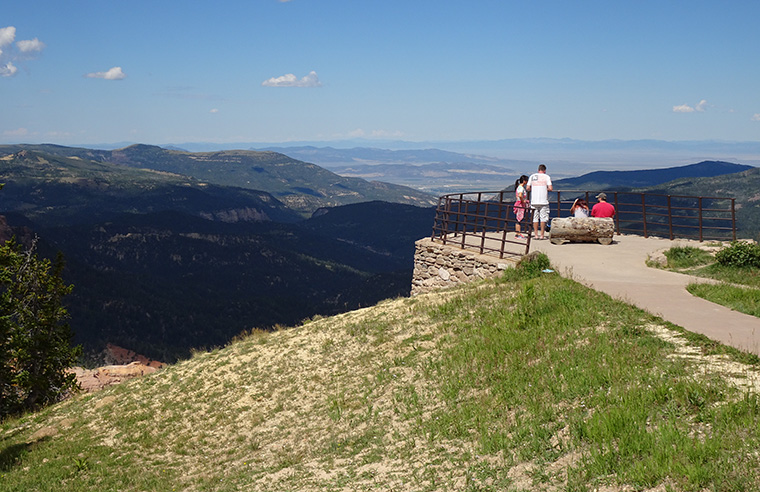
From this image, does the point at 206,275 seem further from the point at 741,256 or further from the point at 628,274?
the point at 741,256

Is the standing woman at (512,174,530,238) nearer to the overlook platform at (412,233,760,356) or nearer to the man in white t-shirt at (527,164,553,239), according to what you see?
the man in white t-shirt at (527,164,553,239)

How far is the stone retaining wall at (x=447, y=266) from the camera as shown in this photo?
57.8ft

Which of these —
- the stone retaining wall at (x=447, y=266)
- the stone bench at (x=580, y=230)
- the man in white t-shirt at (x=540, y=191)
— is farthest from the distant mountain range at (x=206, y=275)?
the stone bench at (x=580, y=230)

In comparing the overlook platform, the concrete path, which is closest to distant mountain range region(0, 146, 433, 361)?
the overlook platform

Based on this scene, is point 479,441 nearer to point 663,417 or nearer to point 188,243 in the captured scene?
point 663,417

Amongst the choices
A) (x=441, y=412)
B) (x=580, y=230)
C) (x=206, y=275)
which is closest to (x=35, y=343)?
(x=441, y=412)

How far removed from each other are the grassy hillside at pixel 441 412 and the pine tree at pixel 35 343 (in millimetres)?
6732

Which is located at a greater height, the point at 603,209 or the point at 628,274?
the point at 603,209

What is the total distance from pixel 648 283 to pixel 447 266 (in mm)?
7124

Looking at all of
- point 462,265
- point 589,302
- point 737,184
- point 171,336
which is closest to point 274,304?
point 171,336

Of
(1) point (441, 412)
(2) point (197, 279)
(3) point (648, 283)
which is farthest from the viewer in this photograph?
(2) point (197, 279)

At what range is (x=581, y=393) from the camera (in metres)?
8.00

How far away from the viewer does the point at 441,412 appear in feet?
29.3

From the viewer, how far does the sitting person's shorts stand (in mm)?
20062
